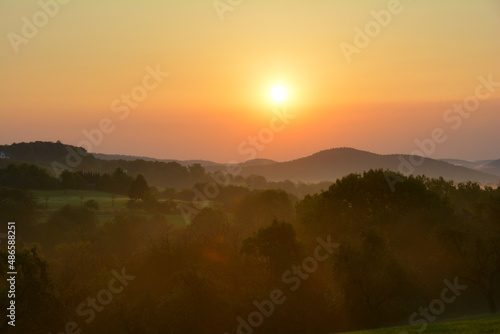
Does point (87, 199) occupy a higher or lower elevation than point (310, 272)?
higher

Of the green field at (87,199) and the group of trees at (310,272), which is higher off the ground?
the green field at (87,199)

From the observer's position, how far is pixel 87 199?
163375mm

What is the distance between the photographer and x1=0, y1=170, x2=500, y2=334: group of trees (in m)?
50.5

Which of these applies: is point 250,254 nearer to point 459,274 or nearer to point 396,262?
point 396,262

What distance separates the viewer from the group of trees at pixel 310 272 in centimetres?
5053

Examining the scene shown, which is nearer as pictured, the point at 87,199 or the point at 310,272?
the point at 310,272

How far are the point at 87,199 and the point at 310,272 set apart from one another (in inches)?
4746

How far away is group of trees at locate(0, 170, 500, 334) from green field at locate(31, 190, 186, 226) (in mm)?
61267

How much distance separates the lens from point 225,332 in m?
50.5

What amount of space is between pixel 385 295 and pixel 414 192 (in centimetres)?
2824

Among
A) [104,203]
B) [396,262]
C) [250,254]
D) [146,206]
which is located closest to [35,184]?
[104,203]

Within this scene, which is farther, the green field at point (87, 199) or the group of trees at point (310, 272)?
the green field at point (87, 199)

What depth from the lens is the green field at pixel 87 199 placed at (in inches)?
5625

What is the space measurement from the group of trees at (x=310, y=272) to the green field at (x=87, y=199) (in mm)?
61267
